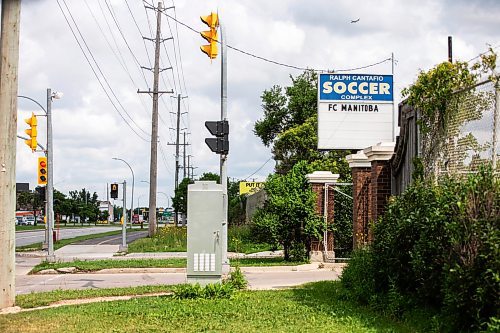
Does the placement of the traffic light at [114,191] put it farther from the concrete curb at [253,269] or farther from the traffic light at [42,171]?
the concrete curb at [253,269]

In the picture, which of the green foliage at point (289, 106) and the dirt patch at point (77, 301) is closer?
the dirt patch at point (77, 301)

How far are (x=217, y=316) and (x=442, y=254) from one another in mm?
3908

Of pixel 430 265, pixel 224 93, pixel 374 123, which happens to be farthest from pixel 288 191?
pixel 430 265

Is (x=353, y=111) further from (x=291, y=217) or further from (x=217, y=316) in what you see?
(x=217, y=316)

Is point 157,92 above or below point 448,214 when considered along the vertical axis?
above

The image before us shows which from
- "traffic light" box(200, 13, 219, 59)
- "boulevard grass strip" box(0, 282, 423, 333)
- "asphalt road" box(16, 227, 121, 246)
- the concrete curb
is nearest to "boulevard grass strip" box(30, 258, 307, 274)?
the concrete curb

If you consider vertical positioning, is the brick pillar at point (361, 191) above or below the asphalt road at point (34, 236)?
above

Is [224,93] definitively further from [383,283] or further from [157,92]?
[157,92]

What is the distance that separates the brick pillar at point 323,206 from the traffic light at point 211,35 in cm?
809

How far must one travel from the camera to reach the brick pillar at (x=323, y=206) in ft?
79.0

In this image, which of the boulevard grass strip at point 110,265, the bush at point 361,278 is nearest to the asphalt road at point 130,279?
the boulevard grass strip at point 110,265

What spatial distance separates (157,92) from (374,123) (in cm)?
2297

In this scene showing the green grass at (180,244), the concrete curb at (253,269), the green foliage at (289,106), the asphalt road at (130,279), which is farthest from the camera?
the green foliage at (289,106)

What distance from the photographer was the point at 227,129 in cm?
1770
